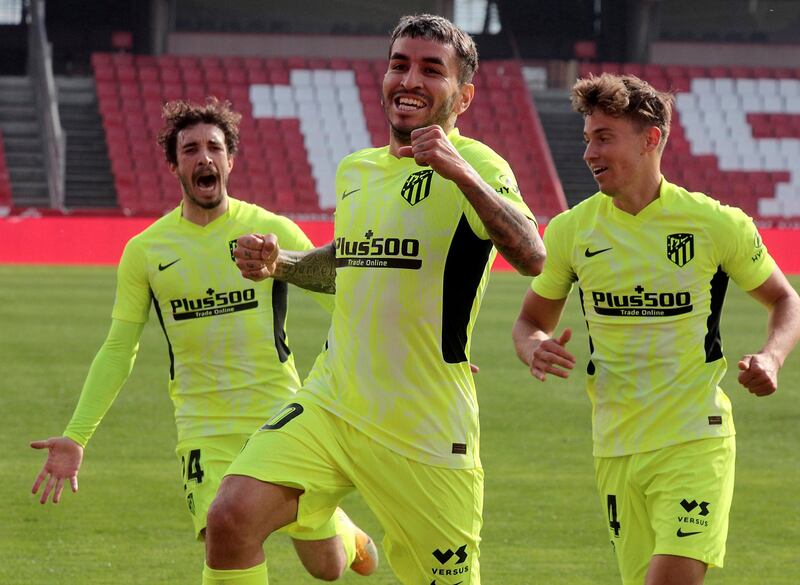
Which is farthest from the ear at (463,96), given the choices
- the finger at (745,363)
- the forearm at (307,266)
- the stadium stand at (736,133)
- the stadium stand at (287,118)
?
the stadium stand at (736,133)

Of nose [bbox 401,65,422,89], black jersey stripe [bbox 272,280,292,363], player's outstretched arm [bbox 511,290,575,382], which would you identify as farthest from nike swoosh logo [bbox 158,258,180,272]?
nose [bbox 401,65,422,89]

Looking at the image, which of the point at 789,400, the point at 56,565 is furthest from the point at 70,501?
the point at 789,400

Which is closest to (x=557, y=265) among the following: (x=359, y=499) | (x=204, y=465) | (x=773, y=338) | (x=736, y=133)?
(x=773, y=338)

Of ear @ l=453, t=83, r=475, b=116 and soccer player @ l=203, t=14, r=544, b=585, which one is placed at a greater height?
ear @ l=453, t=83, r=475, b=116

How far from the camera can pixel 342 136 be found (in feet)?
121

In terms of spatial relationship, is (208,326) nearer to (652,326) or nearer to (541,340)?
(541,340)

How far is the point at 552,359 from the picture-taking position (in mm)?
4926

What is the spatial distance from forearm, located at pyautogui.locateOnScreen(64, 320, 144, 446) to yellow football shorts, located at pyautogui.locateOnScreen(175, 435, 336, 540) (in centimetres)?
41

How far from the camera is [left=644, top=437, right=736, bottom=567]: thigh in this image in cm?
495

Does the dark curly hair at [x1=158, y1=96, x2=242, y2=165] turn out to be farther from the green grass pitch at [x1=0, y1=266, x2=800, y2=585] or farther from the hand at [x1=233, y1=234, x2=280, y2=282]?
the green grass pitch at [x1=0, y1=266, x2=800, y2=585]

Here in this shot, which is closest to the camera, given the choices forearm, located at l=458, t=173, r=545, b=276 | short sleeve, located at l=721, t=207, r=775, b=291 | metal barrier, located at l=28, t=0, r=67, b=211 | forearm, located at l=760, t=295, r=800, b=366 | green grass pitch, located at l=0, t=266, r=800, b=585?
forearm, located at l=458, t=173, r=545, b=276

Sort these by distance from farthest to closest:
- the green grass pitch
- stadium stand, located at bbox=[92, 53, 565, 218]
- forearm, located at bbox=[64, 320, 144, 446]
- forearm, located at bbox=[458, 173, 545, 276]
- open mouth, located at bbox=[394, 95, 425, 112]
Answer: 1. stadium stand, located at bbox=[92, 53, 565, 218]
2. the green grass pitch
3. forearm, located at bbox=[64, 320, 144, 446]
4. open mouth, located at bbox=[394, 95, 425, 112]
5. forearm, located at bbox=[458, 173, 545, 276]

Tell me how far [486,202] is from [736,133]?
36.1 m

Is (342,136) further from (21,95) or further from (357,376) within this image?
(357,376)
